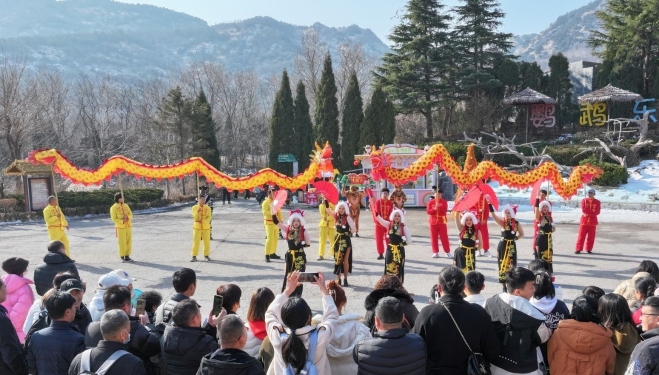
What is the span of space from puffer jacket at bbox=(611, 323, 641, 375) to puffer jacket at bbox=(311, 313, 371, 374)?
1.91 m

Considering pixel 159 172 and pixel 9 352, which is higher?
pixel 159 172

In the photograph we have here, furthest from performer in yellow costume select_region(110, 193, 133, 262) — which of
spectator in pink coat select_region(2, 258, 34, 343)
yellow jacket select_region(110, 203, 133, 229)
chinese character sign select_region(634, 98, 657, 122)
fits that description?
chinese character sign select_region(634, 98, 657, 122)

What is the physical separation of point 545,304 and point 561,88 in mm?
31243

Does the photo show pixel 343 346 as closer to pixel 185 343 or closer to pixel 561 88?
pixel 185 343

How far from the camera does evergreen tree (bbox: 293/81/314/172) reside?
32906mm

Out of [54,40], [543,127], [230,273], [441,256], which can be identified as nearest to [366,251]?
[441,256]

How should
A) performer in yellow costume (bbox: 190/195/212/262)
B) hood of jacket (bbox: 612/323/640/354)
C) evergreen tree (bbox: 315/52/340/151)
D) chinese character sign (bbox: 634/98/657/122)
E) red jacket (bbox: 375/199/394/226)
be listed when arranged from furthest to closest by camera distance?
evergreen tree (bbox: 315/52/340/151)
chinese character sign (bbox: 634/98/657/122)
red jacket (bbox: 375/199/394/226)
performer in yellow costume (bbox: 190/195/212/262)
hood of jacket (bbox: 612/323/640/354)

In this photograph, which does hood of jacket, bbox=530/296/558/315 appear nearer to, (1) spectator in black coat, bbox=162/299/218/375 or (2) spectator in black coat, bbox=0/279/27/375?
(1) spectator in black coat, bbox=162/299/218/375

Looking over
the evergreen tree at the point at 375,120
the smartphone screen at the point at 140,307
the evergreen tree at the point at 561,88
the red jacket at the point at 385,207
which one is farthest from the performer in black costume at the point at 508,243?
the evergreen tree at the point at 561,88

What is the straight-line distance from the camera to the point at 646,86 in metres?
30.2

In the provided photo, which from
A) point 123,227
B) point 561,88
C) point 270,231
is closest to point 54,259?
point 123,227

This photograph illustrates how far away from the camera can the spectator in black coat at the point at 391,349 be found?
3.33m

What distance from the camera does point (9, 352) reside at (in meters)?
3.83

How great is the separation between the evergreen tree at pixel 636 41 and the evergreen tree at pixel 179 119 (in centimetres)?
2532
